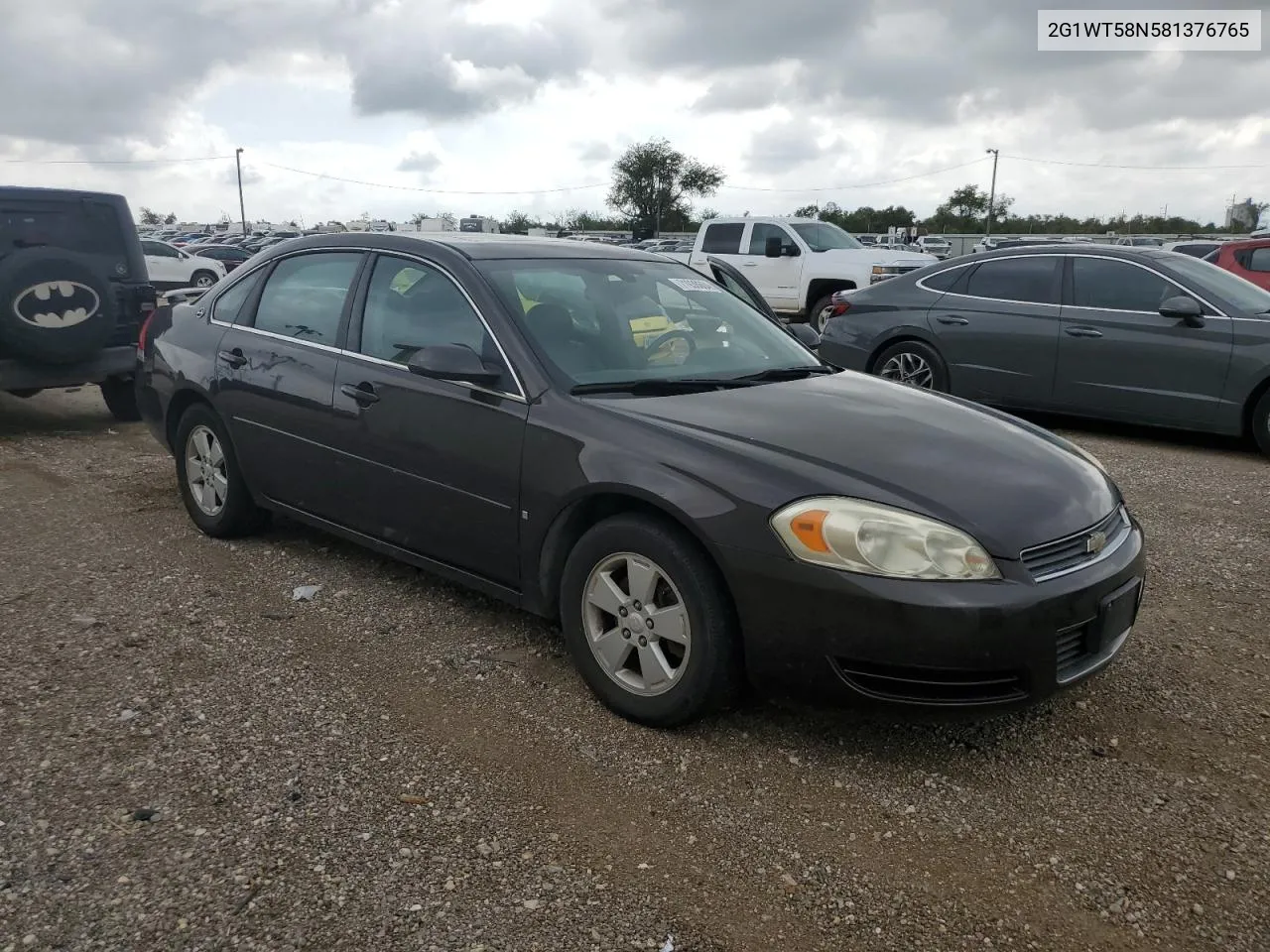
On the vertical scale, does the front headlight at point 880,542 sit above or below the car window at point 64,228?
below

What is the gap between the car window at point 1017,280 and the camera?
332 inches

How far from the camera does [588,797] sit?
301 cm

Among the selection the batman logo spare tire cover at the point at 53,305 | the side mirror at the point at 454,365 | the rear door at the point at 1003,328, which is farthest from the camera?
the rear door at the point at 1003,328

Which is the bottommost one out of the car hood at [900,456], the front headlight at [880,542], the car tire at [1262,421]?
the car tire at [1262,421]

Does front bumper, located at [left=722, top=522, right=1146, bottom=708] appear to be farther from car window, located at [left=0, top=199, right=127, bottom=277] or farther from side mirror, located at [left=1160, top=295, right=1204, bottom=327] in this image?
car window, located at [left=0, top=199, right=127, bottom=277]

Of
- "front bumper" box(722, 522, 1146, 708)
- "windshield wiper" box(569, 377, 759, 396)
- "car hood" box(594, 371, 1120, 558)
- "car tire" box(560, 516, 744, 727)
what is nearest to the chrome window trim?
"windshield wiper" box(569, 377, 759, 396)

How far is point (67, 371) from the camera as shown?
7785 millimetres

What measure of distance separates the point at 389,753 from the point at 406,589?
59.2 inches

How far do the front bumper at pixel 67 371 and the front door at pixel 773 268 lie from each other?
375 inches

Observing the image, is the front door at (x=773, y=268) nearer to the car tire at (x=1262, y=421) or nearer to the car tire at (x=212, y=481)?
the car tire at (x=1262, y=421)

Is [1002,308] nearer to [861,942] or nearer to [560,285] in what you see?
[560,285]

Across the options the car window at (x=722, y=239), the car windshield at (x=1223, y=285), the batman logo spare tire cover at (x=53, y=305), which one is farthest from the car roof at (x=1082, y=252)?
the car window at (x=722, y=239)

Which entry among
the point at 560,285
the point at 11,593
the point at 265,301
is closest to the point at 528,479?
the point at 560,285

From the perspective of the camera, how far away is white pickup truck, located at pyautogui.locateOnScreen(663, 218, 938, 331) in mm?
14984
